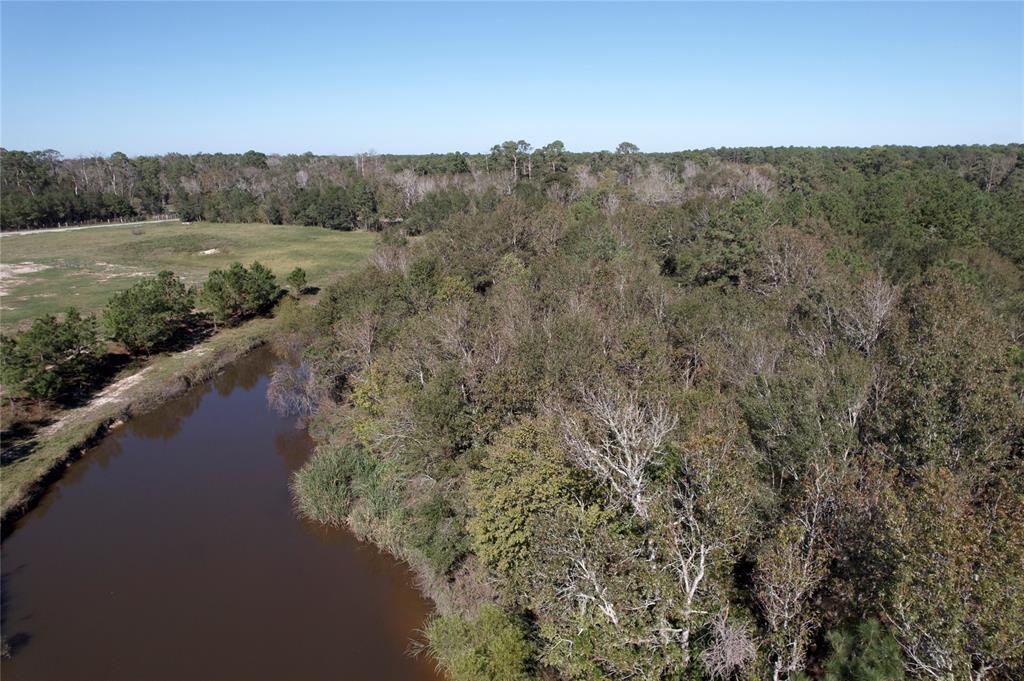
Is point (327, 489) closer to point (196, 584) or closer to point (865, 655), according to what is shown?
point (196, 584)

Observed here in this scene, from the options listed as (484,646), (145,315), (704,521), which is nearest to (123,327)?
(145,315)

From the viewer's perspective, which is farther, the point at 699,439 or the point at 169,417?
the point at 169,417

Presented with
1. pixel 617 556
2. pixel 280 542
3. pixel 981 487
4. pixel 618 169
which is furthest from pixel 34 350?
pixel 618 169

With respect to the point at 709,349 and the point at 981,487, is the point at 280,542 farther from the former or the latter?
the point at 981,487

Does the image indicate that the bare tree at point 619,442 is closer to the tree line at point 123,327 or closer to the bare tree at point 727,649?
the bare tree at point 727,649

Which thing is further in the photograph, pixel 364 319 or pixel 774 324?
pixel 364 319
